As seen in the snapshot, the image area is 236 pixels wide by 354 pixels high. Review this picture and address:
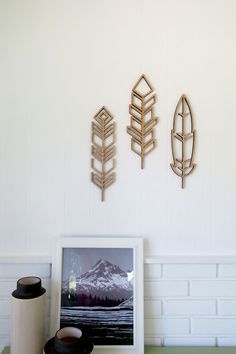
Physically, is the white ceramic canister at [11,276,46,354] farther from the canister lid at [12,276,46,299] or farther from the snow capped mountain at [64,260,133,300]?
the snow capped mountain at [64,260,133,300]

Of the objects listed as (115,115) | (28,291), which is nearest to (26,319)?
(28,291)

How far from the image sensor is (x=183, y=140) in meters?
1.09

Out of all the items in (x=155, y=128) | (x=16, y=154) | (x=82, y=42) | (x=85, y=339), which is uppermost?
(x=82, y=42)

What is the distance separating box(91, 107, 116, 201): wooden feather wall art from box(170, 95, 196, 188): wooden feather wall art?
0.88 ft

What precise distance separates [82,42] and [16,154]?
1.87 feet

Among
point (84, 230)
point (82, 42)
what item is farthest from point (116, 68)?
point (84, 230)

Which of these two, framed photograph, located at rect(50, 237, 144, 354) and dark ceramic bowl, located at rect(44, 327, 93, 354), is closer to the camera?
dark ceramic bowl, located at rect(44, 327, 93, 354)

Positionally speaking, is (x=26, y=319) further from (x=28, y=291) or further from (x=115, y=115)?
(x=115, y=115)

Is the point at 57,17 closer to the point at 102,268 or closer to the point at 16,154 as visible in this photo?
the point at 16,154

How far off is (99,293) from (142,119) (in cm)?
77

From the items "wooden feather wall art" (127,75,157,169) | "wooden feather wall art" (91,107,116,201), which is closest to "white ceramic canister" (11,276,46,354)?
"wooden feather wall art" (91,107,116,201)

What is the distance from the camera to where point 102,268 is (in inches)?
41.6

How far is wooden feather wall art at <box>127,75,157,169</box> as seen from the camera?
1.08 metres

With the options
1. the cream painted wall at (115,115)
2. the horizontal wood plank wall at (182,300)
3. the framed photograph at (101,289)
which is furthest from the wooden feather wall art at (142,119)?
the horizontal wood plank wall at (182,300)
